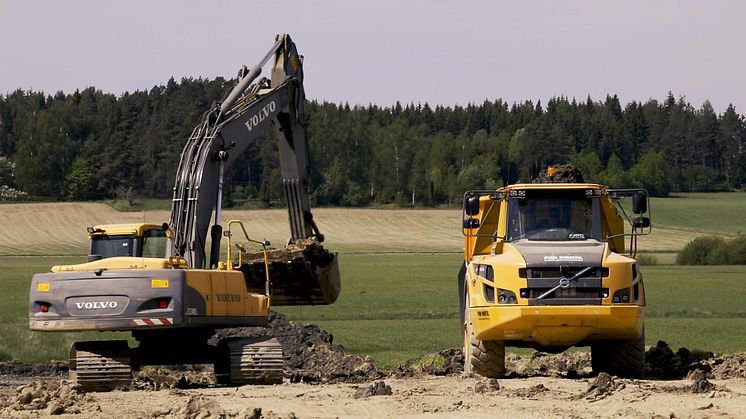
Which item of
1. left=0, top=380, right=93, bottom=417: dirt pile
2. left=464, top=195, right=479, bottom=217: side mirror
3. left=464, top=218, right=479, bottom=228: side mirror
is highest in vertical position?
left=464, top=195, right=479, bottom=217: side mirror

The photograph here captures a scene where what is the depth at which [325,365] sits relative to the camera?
2469 cm

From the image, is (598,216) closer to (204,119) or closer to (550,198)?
(550,198)

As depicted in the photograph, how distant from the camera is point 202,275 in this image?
1802 cm

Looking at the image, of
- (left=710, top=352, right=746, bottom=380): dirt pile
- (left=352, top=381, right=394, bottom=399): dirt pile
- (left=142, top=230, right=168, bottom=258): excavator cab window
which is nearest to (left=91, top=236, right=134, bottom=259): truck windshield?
(left=142, top=230, right=168, bottom=258): excavator cab window

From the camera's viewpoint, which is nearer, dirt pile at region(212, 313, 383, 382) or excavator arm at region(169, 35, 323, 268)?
excavator arm at region(169, 35, 323, 268)

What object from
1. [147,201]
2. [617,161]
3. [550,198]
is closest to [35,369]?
[147,201]

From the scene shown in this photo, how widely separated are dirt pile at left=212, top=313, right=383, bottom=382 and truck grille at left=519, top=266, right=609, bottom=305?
3436 millimetres

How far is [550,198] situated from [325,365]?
7067 mm

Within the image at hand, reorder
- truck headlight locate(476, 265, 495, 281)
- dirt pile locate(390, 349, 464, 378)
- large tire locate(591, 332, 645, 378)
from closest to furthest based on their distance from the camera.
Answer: truck headlight locate(476, 265, 495, 281), large tire locate(591, 332, 645, 378), dirt pile locate(390, 349, 464, 378)

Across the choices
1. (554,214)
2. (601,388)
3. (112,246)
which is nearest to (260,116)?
(112,246)

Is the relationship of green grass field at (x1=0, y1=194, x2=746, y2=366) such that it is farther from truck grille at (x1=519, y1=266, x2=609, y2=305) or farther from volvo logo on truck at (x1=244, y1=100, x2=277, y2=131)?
truck grille at (x1=519, y1=266, x2=609, y2=305)

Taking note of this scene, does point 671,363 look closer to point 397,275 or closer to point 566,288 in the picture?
point 566,288

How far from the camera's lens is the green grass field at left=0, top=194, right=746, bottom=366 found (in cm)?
3102

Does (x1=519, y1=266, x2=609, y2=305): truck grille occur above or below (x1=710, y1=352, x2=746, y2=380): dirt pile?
above
